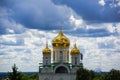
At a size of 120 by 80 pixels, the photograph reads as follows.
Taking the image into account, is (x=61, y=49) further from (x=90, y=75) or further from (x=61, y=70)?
(x=90, y=75)

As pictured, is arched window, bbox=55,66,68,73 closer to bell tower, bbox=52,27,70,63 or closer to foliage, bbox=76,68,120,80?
bell tower, bbox=52,27,70,63

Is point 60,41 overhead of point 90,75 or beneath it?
overhead

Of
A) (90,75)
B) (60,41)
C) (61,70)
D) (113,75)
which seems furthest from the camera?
(90,75)

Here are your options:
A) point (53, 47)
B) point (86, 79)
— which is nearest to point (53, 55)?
point (53, 47)

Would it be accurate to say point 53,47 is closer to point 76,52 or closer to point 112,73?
point 76,52

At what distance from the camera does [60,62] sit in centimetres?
7956

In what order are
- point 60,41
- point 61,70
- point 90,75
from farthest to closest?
point 90,75 → point 60,41 → point 61,70

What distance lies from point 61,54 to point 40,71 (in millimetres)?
5204

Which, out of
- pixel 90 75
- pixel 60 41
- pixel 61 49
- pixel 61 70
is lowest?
pixel 90 75

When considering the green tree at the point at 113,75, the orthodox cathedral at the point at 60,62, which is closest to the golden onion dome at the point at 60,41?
the orthodox cathedral at the point at 60,62

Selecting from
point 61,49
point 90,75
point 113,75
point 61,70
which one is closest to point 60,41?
point 61,49

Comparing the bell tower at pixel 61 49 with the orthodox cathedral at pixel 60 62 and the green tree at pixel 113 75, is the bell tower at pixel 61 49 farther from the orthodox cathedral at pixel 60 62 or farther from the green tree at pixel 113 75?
the green tree at pixel 113 75

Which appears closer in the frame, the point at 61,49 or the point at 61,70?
the point at 61,70

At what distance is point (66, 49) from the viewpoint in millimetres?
81750
